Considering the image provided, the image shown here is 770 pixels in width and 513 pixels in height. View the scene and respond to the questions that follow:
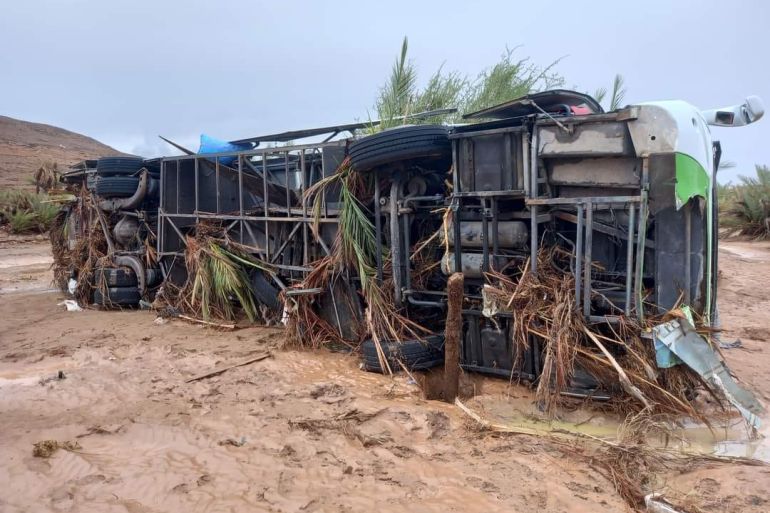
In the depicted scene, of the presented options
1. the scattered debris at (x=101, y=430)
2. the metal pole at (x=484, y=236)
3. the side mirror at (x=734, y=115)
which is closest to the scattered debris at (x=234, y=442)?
the scattered debris at (x=101, y=430)

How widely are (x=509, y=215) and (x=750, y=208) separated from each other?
15.2 metres

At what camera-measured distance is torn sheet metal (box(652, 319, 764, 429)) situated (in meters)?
4.54

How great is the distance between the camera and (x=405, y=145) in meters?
5.71

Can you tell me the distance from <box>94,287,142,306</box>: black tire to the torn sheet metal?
336 inches

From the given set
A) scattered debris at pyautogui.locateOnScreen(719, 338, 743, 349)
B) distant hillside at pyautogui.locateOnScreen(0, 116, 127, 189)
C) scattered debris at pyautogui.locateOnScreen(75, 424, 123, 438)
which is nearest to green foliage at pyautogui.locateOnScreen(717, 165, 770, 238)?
scattered debris at pyautogui.locateOnScreen(719, 338, 743, 349)

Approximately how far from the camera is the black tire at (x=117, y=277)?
31.4ft

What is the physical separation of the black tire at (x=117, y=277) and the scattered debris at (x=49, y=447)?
18.8 ft

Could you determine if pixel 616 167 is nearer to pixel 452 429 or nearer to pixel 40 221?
pixel 452 429

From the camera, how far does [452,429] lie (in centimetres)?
458

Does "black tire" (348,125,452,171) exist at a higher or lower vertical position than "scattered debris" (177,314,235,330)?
higher

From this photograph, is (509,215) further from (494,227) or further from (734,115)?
(734,115)

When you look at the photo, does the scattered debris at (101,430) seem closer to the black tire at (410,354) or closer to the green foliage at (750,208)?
the black tire at (410,354)

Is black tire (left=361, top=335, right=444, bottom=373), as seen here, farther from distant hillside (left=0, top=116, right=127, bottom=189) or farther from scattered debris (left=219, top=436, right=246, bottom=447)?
distant hillside (left=0, top=116, right=127, bottom=189)

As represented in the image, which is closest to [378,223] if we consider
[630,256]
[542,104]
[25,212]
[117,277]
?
[542,104]
